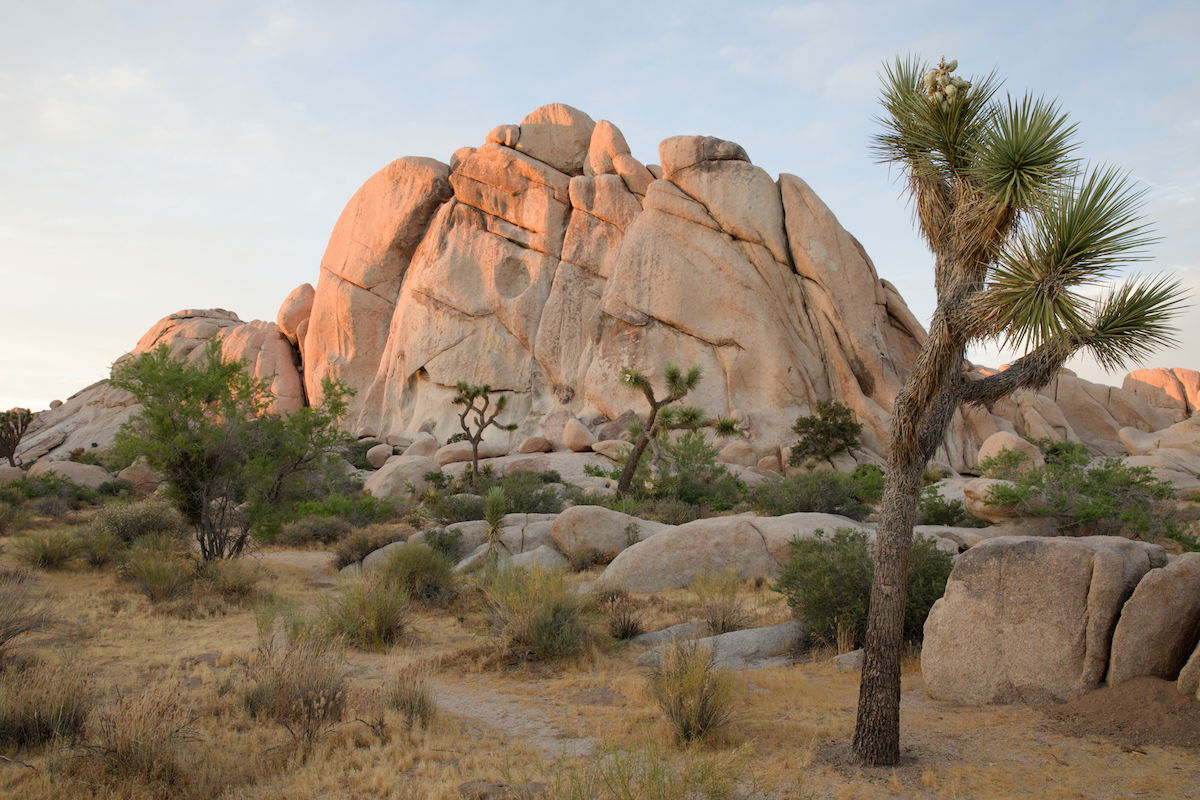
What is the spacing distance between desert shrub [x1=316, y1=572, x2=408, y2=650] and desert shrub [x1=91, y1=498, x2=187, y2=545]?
26.9 feet

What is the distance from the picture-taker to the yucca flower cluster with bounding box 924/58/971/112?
589 centimetres

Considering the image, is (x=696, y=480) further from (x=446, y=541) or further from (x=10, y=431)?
(x=10, y=431)

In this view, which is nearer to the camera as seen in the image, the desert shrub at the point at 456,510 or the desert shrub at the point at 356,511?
the desert shrub at the point at 456,510

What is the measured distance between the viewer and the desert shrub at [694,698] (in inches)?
241

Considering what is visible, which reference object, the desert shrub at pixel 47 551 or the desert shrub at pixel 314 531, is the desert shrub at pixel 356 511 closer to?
the desert shrub at pixel 314 531

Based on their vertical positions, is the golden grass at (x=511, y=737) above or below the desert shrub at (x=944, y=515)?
below

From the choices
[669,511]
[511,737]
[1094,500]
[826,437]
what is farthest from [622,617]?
[826,437]

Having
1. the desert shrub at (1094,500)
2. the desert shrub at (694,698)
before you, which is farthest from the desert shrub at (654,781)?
the desert shrub at (1094,500)

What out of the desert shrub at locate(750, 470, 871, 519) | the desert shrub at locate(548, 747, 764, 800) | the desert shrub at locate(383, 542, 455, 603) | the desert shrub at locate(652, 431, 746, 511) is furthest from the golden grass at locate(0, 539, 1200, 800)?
the desert shrub at locate(652, 431, 746, 511)

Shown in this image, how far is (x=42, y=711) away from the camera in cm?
571

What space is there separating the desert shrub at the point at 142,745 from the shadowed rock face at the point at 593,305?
3038 cm

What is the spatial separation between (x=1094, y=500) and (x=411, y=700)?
13074 millimetres

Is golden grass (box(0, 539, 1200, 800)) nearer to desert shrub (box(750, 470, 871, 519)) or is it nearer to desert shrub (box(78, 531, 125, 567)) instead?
desert shrub (box(78, 531, 125, 567))

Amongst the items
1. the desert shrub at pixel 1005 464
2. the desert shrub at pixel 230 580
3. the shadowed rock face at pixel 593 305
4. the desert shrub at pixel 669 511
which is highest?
the shadowed rock face at pixel 593 305
